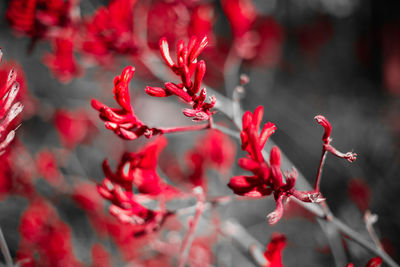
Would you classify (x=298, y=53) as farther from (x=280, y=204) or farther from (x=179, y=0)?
(x=280, y=204)

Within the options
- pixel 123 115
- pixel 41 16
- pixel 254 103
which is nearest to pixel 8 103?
pixel 123 115

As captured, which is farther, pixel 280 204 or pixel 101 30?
pixel 101 30

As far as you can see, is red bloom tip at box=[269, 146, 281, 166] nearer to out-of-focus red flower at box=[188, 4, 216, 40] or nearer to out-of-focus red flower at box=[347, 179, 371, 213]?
out-of-focus red flower at box=[188, 4, 216, 40]

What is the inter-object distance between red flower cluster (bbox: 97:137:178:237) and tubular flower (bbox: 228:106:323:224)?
0.20 metres

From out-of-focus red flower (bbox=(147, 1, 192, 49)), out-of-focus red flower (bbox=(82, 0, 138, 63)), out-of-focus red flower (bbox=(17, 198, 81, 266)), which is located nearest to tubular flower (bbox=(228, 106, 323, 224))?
out-of-focus red flower (bbox=(82, 0, 138, 63))

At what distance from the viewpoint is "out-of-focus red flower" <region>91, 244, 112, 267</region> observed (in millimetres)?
1029

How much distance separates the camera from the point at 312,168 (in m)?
1.67

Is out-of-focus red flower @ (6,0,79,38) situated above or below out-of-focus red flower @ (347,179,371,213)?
above

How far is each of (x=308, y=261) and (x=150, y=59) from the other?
1.22m

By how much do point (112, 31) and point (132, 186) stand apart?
44 centimetres

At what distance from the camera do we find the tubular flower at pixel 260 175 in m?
0.39

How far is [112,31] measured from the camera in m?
0.77

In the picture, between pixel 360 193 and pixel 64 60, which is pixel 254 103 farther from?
pixel 64 60

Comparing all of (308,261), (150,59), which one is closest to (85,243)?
(150,59)
